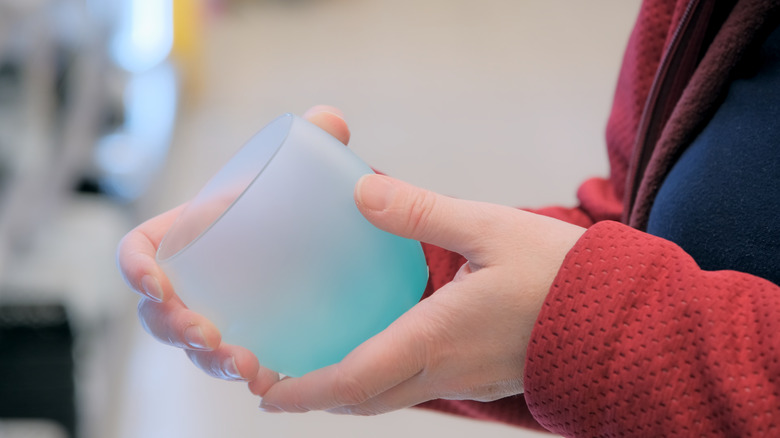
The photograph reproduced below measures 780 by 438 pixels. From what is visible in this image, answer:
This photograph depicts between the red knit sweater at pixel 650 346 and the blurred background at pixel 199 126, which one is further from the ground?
the red knit sweater at pixel 650 346

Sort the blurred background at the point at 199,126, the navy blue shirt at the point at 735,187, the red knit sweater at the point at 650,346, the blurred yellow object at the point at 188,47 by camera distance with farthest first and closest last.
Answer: the blurred yellow object at the point at 188,47, the blurred background at the point at 199,126, the navy blue shirt at the point at 735,187, the red knit sweater at the point at 650,346

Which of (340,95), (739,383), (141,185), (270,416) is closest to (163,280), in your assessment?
(739,383)

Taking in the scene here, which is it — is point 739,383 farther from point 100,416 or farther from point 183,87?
point 183,87

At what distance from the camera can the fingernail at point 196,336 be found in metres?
0.45

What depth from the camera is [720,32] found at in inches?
23.8

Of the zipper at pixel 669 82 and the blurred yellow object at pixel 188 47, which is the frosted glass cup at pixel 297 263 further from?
the blurred yellow object at pixel 188 47

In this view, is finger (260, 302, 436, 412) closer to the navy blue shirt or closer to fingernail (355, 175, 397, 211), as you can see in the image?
fingernail (355, 175, 397, 211)

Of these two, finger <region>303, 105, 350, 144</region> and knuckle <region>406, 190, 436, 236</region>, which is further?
finger <region>303, 105, 350, 144</region>

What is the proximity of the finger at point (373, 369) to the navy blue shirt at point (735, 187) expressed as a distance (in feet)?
0.77

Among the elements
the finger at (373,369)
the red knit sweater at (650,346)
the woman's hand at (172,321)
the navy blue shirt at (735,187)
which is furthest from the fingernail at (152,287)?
the navy blue shirt at (735,187)

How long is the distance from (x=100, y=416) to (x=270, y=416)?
12.0 inches

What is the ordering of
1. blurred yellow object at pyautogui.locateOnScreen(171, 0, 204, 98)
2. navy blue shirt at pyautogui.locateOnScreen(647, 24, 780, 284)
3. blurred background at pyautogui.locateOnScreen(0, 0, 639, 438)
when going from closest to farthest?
navy blue shirt at pyautogui.locateOnScreen(647, 24, 780, 284) < blurred background at pyautogui.locateOnScreen(0, 0, 639, 438) < blurred yellow object at pyautogui.locateOnScreen(171, 0, 204, 98)

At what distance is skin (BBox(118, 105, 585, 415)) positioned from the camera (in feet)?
1.48

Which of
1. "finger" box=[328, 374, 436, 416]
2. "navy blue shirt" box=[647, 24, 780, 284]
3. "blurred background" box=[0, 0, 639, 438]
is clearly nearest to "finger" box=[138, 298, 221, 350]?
"finger" box=[328, 374, 436, 416]
